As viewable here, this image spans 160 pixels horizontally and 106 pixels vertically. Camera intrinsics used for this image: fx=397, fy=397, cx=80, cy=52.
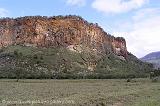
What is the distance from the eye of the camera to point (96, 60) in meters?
139

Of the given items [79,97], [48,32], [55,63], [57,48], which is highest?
[48,32]

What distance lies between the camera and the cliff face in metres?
138

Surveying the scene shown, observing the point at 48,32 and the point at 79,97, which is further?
the point at 48,32

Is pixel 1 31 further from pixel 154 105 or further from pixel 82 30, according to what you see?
pixel 154 105

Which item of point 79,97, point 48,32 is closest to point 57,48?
point 48,32

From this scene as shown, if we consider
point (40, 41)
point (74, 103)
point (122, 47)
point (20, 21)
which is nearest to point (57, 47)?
point (40, 41)

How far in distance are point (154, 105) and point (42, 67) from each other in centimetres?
9295

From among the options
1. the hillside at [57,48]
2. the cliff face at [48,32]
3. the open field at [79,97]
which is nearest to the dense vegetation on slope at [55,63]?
the hillside at [57,48]

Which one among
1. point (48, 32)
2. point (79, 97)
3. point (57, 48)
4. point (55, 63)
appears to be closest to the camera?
point (79, 97)

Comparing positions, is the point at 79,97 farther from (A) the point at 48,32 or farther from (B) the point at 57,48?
(A) the point at 48,32

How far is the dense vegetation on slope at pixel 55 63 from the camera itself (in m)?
117

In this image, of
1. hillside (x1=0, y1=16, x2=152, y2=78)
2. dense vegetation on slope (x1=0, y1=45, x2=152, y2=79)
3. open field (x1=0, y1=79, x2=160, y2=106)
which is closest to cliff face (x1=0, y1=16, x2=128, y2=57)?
hillside (x1=0, y1=16, x2=152, y2=78)

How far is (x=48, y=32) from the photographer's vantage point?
139875mm

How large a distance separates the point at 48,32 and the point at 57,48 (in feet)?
25.2
